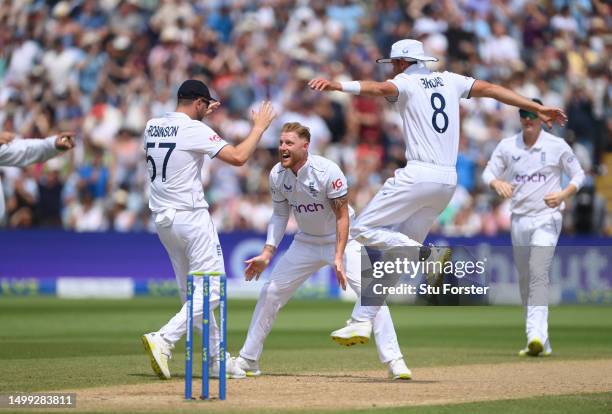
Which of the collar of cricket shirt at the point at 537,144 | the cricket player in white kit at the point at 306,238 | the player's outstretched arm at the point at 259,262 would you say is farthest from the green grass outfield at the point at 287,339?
the collar of cricket shirt at the point at 537,144

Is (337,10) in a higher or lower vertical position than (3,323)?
higher

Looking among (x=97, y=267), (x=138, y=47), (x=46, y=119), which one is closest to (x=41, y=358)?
(x=97, y=267)

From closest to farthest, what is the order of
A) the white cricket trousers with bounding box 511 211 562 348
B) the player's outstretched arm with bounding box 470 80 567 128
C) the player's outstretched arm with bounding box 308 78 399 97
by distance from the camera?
1. the player's outstretched arm with bounding box 308 78 399 97
2. the player's outstretched arm with bounding box 470 80 567 128
3. the white cricket trousers with bounding box 511 211 562 348

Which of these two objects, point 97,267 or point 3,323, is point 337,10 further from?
point 3,323

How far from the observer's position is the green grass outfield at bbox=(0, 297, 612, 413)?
33.9ft

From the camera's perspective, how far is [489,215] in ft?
75.1

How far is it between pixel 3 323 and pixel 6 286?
6.51 meters

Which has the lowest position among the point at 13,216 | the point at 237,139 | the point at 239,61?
the point at 13,216

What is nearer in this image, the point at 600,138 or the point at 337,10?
the point at 600,138

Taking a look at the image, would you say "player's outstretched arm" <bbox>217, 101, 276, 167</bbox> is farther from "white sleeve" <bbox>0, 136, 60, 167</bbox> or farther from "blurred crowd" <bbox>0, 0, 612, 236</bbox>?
"blurred crowd" <bbox>0, 0, 612, 236</bbox>

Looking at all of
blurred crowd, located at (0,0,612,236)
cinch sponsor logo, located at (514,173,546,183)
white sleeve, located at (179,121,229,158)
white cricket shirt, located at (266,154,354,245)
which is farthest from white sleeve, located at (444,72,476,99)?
blurred crowd, located at (0,0,612,236)

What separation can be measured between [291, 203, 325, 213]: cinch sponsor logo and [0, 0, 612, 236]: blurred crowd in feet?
40.8

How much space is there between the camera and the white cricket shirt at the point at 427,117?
9.89m

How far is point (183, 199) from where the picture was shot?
10.2 meters
